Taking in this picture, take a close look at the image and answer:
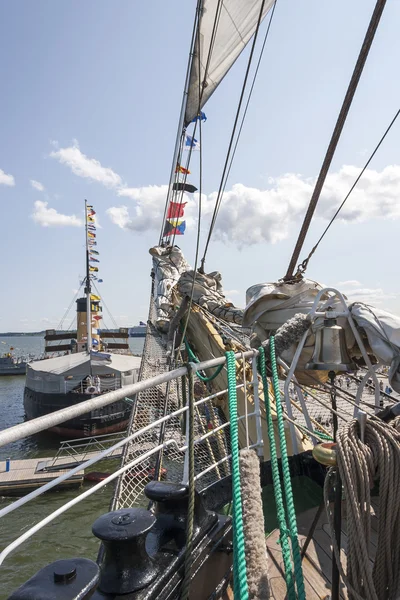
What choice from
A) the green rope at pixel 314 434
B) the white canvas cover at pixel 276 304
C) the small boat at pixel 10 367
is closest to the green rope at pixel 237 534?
the green rope at pixel 314 434

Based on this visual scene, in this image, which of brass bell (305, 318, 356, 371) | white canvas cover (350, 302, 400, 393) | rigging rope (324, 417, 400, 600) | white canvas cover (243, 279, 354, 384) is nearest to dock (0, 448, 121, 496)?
white canvas cover (243, 279, 354, 384)

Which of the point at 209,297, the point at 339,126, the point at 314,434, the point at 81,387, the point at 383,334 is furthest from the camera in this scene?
the point at 81,387

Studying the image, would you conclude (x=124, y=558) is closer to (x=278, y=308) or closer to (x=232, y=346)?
(x=278, y=308)

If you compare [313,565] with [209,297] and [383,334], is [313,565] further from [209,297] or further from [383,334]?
[209,297]

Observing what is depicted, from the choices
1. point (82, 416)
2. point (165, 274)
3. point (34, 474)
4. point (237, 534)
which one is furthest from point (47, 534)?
point (237, 534)

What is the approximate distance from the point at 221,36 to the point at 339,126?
311 inches

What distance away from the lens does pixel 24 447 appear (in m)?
18.5

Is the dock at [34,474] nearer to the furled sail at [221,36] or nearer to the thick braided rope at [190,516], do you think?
the furled sail at [221,36]

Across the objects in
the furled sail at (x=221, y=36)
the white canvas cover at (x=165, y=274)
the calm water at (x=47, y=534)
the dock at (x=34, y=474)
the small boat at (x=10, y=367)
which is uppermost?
the furled sail at (x=221, y=36)

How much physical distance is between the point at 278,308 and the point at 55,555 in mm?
9406

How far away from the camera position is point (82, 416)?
2002 cm

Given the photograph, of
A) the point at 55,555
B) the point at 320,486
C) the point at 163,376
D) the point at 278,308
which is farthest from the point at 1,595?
the point at 163,376

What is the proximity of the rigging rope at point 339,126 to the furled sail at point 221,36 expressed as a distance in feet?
15.5

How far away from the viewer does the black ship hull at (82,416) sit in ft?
62.1
